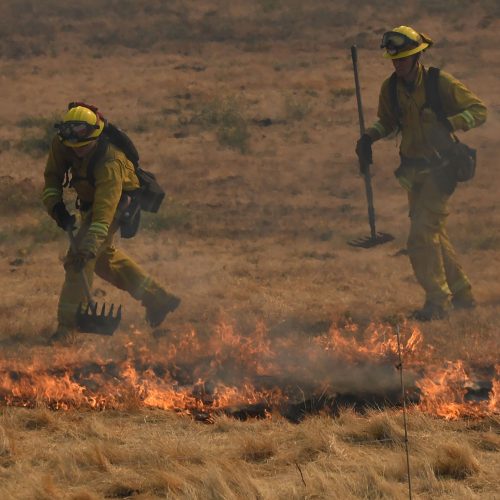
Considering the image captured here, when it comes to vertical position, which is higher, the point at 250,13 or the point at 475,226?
the point at 250,13

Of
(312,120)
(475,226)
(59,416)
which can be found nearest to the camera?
(59,416)

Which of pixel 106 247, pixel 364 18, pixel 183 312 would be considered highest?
pixel 364 18

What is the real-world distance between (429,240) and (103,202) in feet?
9.25

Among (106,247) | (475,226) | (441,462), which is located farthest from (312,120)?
(441,462)

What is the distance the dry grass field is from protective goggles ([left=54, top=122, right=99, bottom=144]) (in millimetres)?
1658

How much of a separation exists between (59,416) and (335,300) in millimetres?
3787

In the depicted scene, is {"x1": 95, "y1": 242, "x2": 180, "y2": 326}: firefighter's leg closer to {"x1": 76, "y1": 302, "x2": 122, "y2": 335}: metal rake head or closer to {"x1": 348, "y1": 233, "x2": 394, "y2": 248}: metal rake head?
{"x1": 76, "y1": 302, "x2": 122, "y2": 335}: metal rake head

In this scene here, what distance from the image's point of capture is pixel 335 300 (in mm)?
10414

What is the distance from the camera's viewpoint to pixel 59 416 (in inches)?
288

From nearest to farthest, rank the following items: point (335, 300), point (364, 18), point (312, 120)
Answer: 1. point (335, 300)
2. point (312, 120)
3. point (364, 18)

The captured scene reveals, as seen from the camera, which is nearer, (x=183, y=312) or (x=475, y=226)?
(x=183, y=312)

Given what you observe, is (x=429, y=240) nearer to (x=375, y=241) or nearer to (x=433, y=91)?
(x=375, y=241)

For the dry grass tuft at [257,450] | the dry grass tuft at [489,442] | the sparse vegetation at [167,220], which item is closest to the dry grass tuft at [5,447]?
the dry grass tuft at [257,450]

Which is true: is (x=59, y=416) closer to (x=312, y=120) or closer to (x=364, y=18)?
(x=312, y=120)
